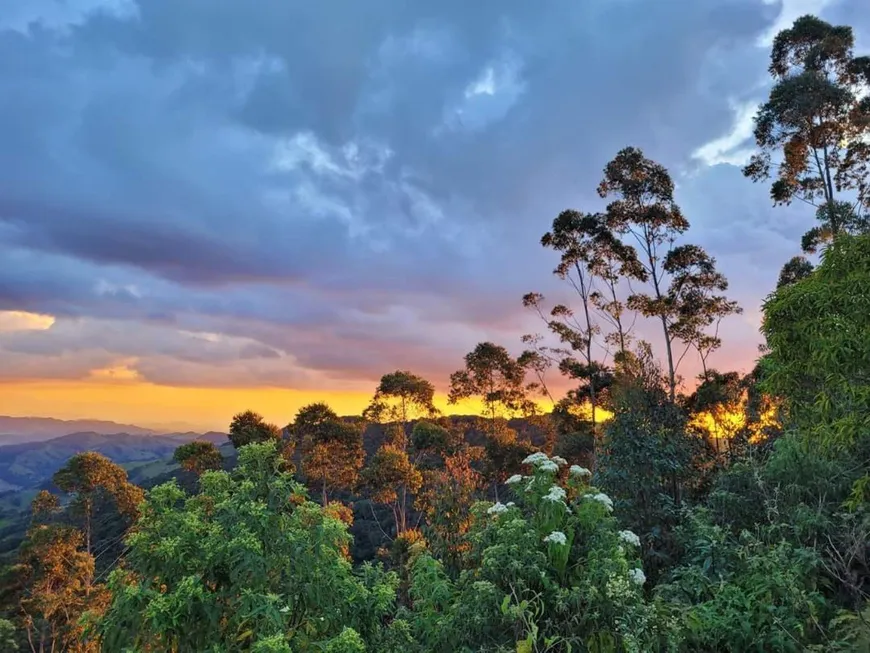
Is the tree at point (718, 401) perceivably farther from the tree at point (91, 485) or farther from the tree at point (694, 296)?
the tree at point (91, 485)

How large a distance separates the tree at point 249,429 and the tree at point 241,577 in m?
18.8

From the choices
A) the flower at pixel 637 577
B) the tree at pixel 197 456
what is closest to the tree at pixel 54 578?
the tree at pixel 197 456

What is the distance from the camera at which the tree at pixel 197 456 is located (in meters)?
21.6

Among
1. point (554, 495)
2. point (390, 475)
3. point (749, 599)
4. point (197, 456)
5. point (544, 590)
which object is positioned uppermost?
point (554, 495)

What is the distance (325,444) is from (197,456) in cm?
542

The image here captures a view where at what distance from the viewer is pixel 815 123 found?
15.4 metres

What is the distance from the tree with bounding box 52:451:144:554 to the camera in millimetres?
20547

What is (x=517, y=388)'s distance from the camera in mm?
24875

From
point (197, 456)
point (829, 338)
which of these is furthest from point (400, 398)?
point (829, 338)

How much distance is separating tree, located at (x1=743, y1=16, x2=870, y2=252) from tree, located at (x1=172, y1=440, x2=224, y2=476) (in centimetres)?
2197

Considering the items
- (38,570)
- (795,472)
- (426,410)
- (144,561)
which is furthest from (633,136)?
(38,570)

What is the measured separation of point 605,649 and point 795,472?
5237 millimetres

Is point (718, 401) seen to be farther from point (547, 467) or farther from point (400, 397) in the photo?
point (547, 467)

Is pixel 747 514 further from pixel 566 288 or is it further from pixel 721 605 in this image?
pixel 566 288
